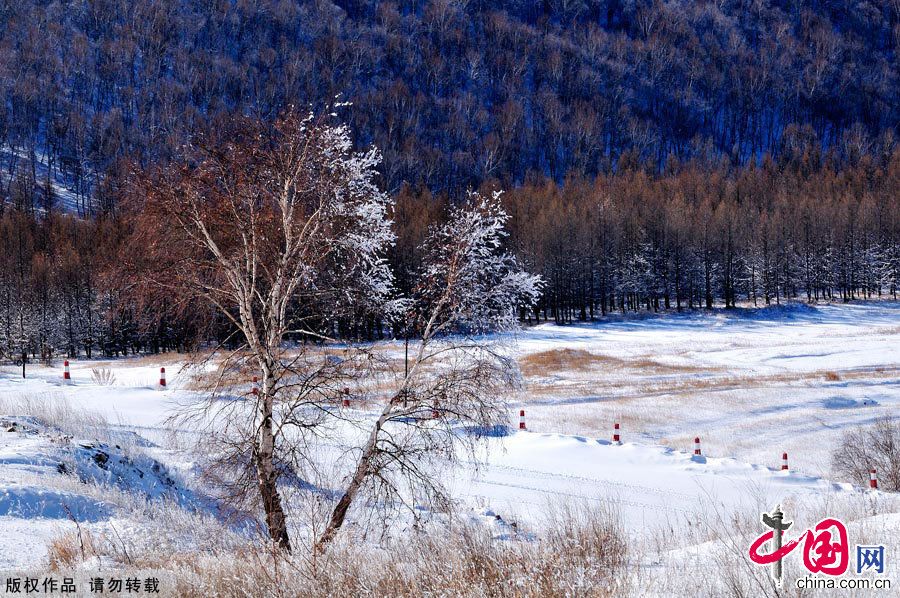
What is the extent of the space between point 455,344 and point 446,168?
457 feet

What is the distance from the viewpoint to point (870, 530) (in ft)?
19.0

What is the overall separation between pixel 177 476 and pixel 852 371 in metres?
36.7

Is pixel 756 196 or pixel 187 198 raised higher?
pixel 756 196

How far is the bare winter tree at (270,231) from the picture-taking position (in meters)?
9.77

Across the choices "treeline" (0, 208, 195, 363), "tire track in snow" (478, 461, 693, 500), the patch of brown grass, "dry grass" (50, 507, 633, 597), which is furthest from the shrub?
"treeline" (0, 208, 195, 363)

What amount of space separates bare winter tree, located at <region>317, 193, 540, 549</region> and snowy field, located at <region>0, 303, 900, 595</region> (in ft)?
7.61

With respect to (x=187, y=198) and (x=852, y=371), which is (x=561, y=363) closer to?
(x=852, y=371)

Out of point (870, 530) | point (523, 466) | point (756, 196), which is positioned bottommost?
point (523, 466)

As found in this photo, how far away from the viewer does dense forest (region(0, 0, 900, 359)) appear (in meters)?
56.0

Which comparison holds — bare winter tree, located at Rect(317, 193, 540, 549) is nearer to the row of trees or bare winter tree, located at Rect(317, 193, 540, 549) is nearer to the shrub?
the shrub

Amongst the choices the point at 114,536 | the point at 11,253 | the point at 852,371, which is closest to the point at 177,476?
the point at 114,536

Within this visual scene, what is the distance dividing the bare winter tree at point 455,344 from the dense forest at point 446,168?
1.79 meters

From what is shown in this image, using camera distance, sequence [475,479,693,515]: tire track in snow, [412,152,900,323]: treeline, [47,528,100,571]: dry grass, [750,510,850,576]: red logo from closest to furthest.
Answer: [750,510,850,576]: red logo → [47,528,100,571]: dry grass → [475,479,693,515]: tire track in snow → [412,152,900,323]: treeline

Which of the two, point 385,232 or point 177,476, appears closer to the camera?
point 385,232
